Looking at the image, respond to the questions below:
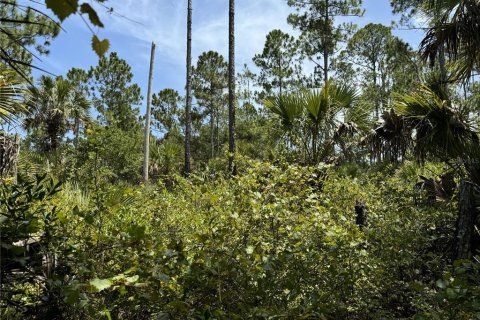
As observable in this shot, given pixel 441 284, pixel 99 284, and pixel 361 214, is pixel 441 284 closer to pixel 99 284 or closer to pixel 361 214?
pixel 99 284

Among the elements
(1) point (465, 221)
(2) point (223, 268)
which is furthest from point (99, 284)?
(1) point (465, 221)

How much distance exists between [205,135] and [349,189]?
29101 mm

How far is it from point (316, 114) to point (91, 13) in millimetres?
8290

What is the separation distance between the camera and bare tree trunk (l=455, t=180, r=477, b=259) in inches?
181

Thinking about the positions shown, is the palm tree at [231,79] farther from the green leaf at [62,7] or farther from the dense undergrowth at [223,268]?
the green leaf at [62,7]

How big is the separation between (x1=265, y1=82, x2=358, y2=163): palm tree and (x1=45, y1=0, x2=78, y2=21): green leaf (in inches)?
314

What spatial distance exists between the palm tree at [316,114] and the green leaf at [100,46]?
7.85 m

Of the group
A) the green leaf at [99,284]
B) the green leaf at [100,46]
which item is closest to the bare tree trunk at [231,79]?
the green leaf at [99,284]

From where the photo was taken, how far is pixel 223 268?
242cm

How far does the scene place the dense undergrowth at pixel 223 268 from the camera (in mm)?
2111

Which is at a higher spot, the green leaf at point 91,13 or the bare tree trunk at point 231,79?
the bare tree trunk at point 231,79

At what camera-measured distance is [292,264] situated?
2.76 metres

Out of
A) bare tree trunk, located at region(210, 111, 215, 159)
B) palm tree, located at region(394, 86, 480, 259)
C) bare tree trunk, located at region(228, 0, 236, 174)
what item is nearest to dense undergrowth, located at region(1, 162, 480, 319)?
palm tree, located at region(394, 86, 480, 259)

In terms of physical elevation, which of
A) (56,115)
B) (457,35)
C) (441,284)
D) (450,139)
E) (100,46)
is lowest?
(441,284)
